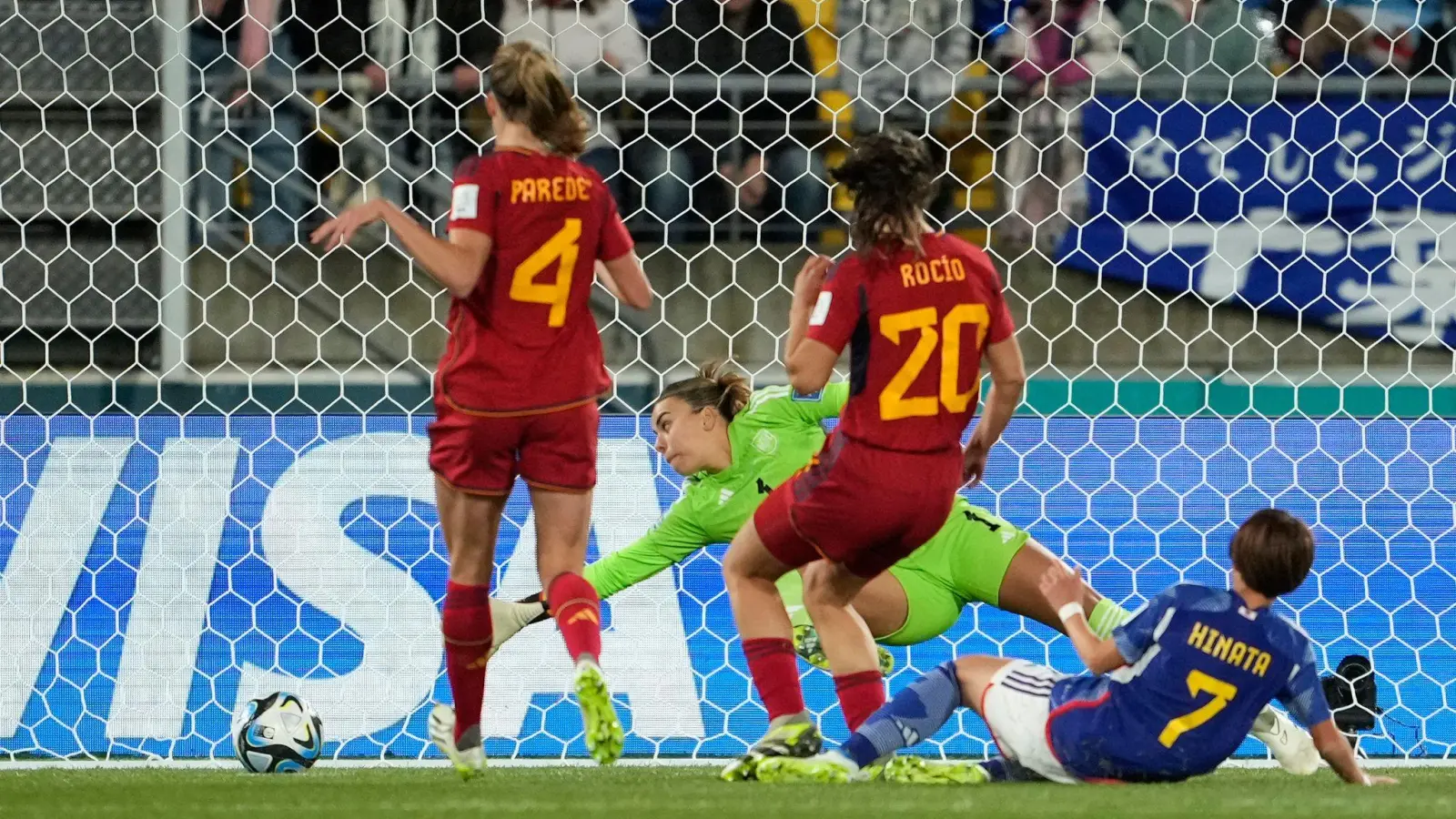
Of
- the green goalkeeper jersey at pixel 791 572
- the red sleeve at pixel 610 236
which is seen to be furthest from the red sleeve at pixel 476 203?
the green goalkeeper jersey at pixel 791 572

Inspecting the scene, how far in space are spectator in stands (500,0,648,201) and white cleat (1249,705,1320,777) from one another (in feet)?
10.5

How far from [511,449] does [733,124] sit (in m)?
3.06

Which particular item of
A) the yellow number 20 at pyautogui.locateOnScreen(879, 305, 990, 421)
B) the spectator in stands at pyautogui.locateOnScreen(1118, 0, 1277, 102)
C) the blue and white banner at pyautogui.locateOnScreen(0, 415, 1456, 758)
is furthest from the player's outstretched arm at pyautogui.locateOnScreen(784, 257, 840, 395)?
the spectator in stands at pyautogui.locateOnScreen(1118, 0, 1277, 102)

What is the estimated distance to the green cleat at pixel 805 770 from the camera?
362 centimetres

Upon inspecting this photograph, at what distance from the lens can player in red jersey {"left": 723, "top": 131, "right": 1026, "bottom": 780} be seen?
142 inches

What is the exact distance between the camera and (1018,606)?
14.4 feet

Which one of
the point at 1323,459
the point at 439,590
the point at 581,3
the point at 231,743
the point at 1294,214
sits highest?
the point at 581,3

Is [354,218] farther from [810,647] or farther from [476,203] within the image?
[810,647]

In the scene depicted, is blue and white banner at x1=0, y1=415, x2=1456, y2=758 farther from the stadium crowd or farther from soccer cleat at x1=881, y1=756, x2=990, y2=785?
the stadium crowd

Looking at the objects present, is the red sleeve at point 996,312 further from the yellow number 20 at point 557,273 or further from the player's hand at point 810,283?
the yellow number 20 at point 557,273

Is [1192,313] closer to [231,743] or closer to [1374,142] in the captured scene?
[1374,142]

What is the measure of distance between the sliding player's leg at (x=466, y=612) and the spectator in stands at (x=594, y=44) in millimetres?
2798

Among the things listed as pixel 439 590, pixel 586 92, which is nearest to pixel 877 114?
pixel 586 92

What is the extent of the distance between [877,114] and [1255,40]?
4.22 ft
